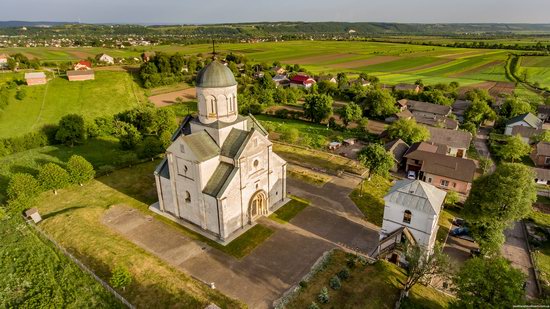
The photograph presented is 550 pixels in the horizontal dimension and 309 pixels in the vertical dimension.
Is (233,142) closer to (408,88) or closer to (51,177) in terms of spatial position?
(51,177)

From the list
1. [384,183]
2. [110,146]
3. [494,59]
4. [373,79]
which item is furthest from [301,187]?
[494,59]

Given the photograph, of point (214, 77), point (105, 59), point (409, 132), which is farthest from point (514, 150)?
point (105, 59)

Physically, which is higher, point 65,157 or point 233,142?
point 233,142

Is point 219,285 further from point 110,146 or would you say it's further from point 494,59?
point 494,59

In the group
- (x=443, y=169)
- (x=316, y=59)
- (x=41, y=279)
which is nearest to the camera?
(x=41, y=279)

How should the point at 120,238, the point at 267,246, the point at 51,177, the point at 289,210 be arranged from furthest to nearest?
the point at 51,177
the point at 289,210
the point at 120,238
the point at 267,246

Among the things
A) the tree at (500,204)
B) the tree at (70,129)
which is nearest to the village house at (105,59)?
the tree at (70,129)
